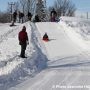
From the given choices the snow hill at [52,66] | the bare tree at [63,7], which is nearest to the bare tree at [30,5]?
the bare tree at [63,7]

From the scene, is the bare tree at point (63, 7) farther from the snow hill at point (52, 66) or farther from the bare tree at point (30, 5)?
the snow hill at point (52, 66)

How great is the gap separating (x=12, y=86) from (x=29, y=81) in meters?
1.28

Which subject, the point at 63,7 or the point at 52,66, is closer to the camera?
the point at 52,66

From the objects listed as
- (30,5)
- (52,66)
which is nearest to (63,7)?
(30,5)

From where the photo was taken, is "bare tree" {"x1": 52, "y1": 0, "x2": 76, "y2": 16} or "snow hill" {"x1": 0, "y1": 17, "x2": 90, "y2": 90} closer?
"snow hill" {"x1": 0, "y1": 17, "x2": 90, "y2": 90}

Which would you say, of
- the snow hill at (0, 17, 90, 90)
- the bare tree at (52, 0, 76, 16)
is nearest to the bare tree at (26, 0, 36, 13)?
the bare tree at (52, 0, 76, 16)

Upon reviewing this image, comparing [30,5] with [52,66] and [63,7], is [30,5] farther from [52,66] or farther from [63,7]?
[52,66]

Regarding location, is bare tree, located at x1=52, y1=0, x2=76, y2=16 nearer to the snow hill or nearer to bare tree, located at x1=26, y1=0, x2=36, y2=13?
bare tree, located at x1=26, y1=0, x2=36, y2=13

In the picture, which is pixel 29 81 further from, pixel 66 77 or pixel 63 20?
pixel 63 20

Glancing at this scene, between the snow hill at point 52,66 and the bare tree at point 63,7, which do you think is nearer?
the snow hill at point 52,66

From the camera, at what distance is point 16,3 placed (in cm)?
10244

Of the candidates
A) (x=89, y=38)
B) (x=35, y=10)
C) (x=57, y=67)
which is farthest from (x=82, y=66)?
(x=35, y=10)

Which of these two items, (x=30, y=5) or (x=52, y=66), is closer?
(x=52, y=66)

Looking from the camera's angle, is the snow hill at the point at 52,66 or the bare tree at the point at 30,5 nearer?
the snow hill at the point at 52,66
